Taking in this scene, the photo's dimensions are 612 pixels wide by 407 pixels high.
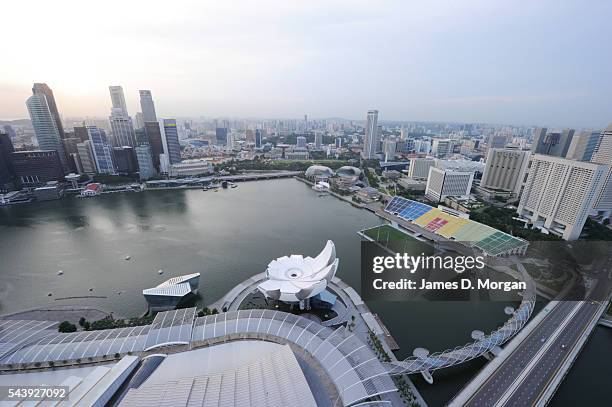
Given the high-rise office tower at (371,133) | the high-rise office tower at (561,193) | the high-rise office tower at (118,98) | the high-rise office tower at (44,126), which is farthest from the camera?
the high-rise office tower at (118,98)

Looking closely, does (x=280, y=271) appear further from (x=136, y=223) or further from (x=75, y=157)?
(x=75, y=157)

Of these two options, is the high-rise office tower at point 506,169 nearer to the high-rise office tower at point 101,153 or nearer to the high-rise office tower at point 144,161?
the high-rise office tower at point 144,161

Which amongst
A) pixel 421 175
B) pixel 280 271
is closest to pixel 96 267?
pixel 280 271

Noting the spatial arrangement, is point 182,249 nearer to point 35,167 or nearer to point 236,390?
point 236,390

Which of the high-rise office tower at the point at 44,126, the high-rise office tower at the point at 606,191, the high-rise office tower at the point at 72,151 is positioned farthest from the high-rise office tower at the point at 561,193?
the high-rise office tower at the point at 72,151

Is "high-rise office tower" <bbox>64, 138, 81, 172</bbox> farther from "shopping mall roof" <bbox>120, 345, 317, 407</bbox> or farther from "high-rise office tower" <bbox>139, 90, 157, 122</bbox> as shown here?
"shopping mall roof" <bbox>120, 345, 317, 407</bbox>

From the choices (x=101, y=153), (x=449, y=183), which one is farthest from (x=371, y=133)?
(x=101, y=153)
